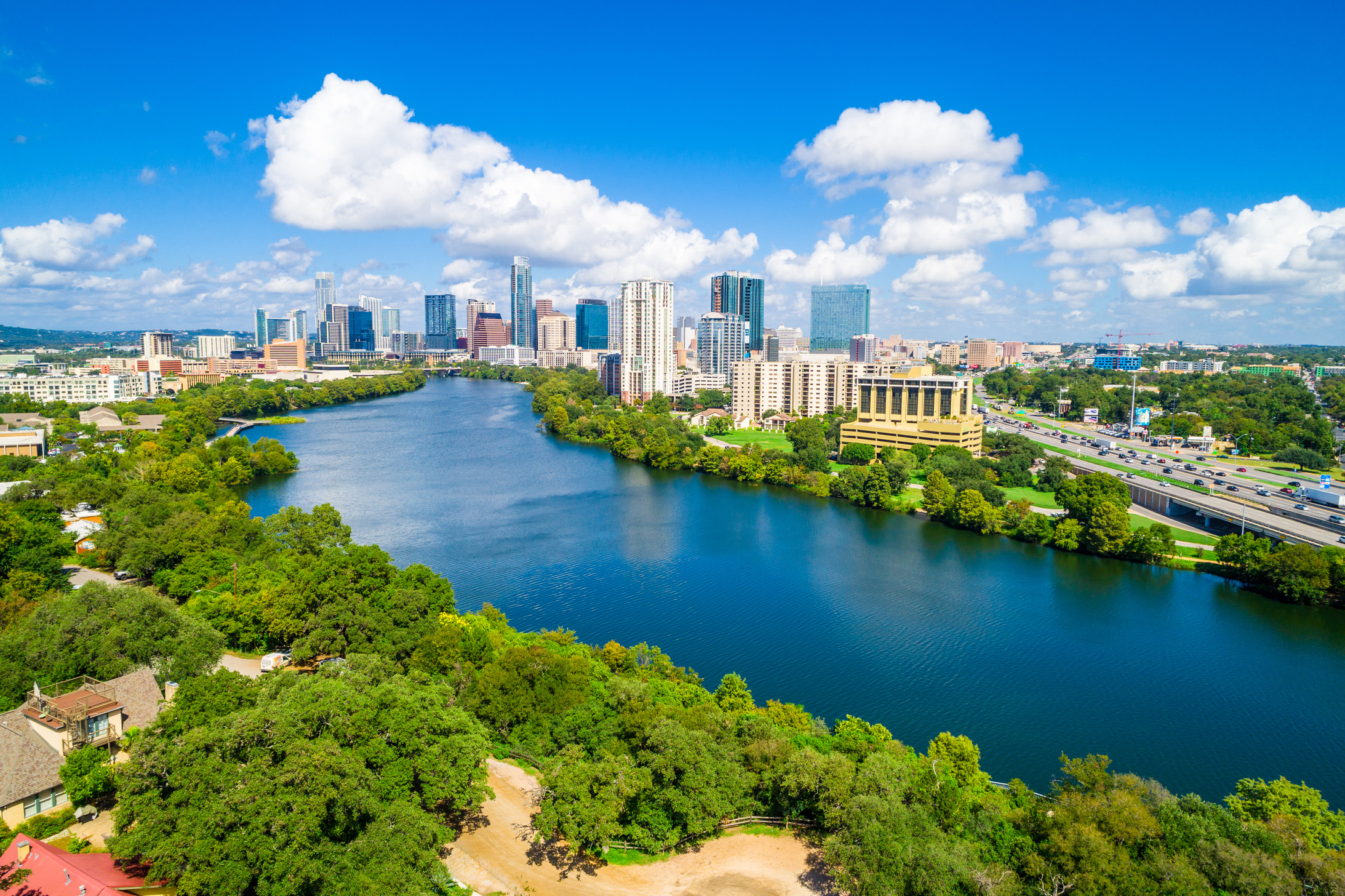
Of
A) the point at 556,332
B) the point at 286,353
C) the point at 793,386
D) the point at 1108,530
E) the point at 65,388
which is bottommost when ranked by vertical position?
the point at 1108,530

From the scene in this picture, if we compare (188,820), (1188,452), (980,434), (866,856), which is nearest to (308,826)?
(188,820)

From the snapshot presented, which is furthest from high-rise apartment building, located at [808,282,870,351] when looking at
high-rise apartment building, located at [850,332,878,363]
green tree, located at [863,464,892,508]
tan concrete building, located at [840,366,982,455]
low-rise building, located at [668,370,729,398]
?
green tree, located at [863,464,892,508]

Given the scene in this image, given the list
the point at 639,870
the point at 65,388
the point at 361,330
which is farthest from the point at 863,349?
the point at 361,330

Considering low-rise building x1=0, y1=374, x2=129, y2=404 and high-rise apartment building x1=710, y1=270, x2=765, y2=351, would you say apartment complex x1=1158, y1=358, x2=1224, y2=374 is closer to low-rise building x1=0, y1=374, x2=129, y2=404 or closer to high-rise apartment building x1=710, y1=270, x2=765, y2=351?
high-rise apartment building x1=710, y1=270, x2=765, y2=351

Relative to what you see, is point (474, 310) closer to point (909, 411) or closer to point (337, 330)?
point (337, 330)

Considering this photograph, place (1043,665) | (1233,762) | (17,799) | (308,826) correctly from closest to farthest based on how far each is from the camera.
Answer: (308,826)
(17,799)
(1233,762)
(1043,665)

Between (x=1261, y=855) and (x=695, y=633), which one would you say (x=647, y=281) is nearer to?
(x=695, y=633)
